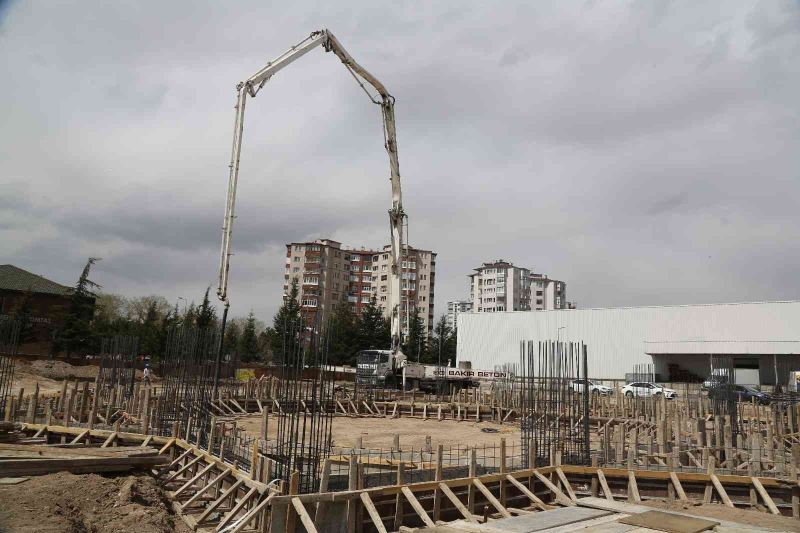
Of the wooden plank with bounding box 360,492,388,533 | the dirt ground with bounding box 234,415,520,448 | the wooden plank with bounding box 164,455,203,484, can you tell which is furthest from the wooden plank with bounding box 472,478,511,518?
the dirt ground with bounding box 234,415,520,448

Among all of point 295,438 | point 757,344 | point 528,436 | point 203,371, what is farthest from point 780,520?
point 757,344

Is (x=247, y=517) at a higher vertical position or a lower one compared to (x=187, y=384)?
lower

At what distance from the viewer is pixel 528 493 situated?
39.7 ft

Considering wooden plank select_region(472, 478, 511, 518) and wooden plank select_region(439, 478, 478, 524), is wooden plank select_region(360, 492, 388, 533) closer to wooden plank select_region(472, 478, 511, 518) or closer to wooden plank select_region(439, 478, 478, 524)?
wooden plank select_region(439, 478, 478, 524)

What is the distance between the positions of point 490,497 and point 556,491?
6.46 ft

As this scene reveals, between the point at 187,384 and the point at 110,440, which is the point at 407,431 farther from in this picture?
the point at 110,440

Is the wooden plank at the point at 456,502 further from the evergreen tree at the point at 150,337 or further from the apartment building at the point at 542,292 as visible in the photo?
the apartment building at the point at 542,292

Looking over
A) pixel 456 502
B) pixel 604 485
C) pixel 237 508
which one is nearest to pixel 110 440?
pixel 237 508

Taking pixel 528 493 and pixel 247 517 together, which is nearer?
pixel 247 517

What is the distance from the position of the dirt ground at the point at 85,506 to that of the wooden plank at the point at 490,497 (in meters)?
5.33

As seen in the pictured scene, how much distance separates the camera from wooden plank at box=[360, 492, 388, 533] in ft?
31.2

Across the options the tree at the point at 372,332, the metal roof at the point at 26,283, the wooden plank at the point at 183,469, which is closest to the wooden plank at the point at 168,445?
the wooden plank at the point at 183,469

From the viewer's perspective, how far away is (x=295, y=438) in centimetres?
1118

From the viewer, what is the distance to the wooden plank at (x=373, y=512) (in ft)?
31.2
